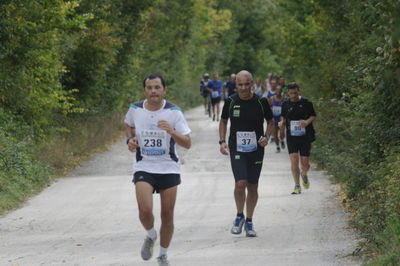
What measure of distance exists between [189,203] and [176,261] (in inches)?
207

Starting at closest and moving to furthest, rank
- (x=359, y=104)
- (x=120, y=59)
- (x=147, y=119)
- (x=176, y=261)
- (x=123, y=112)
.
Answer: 1. (x=147, y=119)
2. (x=176, y=261)
3. (x=359, y=104)
4. (x=120, y=59)
5. (x=123, y=112)

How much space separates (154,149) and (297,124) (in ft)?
23.1

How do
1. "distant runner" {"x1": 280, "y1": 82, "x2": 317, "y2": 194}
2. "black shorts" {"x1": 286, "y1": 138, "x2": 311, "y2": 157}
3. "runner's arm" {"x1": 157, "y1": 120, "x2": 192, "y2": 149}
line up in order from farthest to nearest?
"black shorts" {"x1": 286, "y1": 138, "x2": 311, "y2": 157}
"distant runner" {"x1": 280, "y1": 82, "x2": 317, "y2": 194}
"runner's arm" {"x1": 157, "y1": 120, "x2": 192, "y2": 149}

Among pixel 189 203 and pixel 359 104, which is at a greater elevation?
pixel 359 104

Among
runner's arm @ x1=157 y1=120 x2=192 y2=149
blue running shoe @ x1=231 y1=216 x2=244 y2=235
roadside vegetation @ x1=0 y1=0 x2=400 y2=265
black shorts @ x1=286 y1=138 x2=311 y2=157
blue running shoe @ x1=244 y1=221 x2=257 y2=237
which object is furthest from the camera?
black shorts @ x1=286 y1=138 x2=311 y2=157

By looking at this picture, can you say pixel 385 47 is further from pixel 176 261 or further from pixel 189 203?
pixel 189 203

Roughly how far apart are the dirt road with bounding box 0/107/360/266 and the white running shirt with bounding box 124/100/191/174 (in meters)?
1.21

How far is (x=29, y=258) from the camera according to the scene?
10148mm

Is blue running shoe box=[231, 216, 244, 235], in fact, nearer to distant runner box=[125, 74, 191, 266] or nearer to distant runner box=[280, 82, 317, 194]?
distant runner box=[125, 74, 191, 266]

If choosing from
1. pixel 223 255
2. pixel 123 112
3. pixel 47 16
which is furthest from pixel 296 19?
pixel 223 255

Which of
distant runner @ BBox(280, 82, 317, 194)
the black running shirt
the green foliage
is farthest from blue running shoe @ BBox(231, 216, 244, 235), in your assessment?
the black running shirt

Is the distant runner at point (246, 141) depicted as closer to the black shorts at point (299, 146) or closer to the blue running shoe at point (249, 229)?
the blue running shoe at point (249, 229)

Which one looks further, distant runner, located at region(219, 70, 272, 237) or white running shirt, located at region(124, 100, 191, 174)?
distant runner, located at region(219, 70, 272, 237)

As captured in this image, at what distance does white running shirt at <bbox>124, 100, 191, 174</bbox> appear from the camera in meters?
8.91
